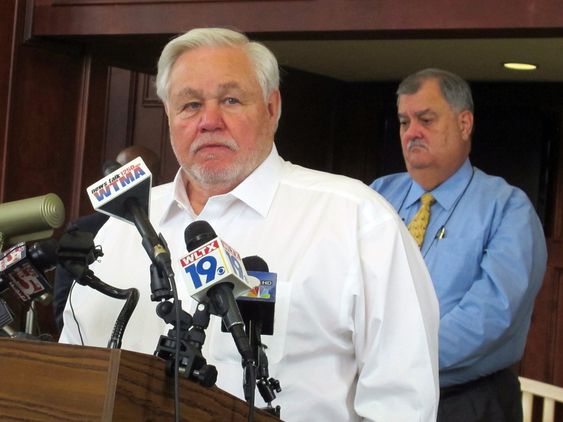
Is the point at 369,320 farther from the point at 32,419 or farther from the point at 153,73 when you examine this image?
the point at 153,73

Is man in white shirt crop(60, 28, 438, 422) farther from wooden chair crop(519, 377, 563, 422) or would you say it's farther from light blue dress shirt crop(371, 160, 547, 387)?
wooden chair crop(519, 377, 563, 422)

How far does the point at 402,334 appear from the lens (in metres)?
2.20

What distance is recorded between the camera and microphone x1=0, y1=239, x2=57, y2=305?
6.79ft

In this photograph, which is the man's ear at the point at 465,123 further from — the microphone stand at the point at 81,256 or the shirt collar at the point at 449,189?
the microphone stand at the point at 81,256

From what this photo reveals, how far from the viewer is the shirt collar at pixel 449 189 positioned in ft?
11.7

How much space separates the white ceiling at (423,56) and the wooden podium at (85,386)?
2947 mm

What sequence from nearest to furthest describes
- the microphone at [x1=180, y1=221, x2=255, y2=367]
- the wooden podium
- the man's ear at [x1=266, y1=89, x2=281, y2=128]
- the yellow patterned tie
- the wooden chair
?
the wooden podium < the microphone at [x1=180, y1=221, x2=255, y2=367] < the man's ear at [x1=266, y1=89, x2=281, y2=128] < the yellow patterned tie < the wooden chair

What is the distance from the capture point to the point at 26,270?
2078mm

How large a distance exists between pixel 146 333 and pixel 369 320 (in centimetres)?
50

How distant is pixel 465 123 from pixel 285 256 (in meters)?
1.65

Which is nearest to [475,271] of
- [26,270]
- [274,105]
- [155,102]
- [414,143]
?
[414,143]

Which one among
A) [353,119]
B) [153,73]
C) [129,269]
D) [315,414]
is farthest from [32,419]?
[353,119]

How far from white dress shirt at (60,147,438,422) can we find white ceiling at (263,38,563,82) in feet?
7.21

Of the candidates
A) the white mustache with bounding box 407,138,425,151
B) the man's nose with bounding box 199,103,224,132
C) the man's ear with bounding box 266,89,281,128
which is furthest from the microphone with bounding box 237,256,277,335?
the white mustache with bounding box 407,138,425,151
